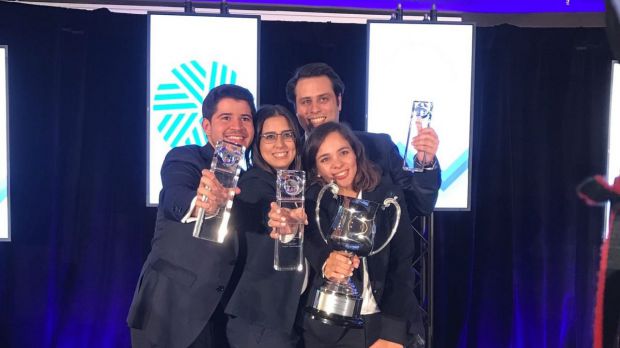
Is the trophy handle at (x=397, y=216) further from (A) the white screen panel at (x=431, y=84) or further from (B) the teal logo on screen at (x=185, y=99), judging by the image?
(B) the teal logo on screen at (x=185, y=99)

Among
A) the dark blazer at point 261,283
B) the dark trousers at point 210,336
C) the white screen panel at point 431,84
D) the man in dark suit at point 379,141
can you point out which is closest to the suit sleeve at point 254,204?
the dark blazer at point 261,283

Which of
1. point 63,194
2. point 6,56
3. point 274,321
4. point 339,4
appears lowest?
point 274,321

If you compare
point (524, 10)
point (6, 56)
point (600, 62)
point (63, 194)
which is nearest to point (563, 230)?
point (600, 62)

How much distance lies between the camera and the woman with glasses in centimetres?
210

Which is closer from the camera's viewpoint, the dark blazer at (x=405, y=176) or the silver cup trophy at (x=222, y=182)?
the silver cup trophy at (x=222, y=182)

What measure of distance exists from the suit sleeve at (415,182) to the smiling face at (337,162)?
293mm

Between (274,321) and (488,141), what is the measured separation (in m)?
2.85

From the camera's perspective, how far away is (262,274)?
6.98 ft

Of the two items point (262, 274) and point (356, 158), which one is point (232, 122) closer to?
point (356, 158)

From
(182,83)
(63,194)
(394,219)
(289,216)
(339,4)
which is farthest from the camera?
(339,4)

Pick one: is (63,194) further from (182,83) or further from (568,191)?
(568,191)

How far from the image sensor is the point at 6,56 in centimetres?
378

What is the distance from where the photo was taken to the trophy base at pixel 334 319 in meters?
2.02

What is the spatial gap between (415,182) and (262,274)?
0.71 metres
